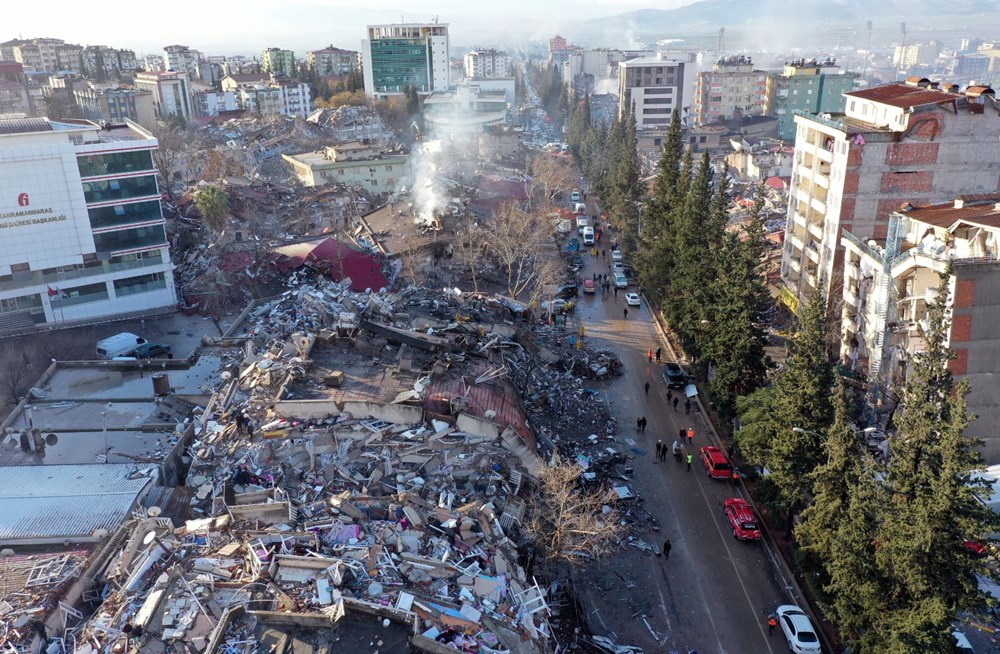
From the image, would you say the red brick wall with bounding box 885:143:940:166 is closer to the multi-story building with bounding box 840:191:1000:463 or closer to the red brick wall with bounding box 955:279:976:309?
the multi-story building with bounding box 840:191:1000:463

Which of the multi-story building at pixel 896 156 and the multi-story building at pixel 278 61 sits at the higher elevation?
the multi-story building at pixel 278 61

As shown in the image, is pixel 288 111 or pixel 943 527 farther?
pixel 288 111

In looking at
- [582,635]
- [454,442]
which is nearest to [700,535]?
[582,635]

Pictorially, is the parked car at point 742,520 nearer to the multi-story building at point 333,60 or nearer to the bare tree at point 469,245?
the bare tree at point 469,245

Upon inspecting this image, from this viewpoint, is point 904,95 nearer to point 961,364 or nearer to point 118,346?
point 961,364

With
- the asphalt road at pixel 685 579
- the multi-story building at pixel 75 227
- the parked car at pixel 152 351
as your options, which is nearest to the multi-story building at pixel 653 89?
the multi-story building at pixel 75 227

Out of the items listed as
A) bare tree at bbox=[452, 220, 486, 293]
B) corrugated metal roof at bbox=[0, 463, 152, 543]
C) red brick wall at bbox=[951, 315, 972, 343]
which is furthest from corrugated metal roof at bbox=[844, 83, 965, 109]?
corrugated metal roof at bbox=[0, 463, 152, 543]

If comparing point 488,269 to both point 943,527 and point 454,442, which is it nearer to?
point 454,442
